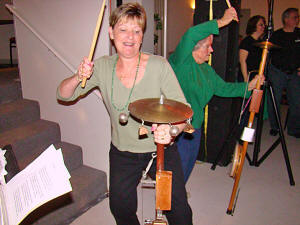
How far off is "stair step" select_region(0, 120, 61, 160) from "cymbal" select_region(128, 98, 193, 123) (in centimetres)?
163

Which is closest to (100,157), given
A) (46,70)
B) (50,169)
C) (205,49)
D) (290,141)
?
(46,70)

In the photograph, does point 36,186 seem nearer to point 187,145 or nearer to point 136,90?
point 136,90

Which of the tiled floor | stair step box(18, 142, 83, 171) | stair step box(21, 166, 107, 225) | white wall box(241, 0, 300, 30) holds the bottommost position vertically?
the tiled floor

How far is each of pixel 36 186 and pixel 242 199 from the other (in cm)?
208

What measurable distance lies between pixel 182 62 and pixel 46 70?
54.6 inches

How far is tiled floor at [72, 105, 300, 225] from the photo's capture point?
2.12m

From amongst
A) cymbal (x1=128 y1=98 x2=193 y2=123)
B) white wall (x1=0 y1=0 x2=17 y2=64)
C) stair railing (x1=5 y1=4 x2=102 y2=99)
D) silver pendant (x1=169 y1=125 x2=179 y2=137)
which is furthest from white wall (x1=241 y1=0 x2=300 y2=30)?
silver pendant (x1=169 y1=125 x2=179 y2=137)

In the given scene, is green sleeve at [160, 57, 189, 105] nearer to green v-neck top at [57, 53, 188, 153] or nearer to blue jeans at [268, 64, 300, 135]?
green v-neck top at [57, 53, 188, 153]

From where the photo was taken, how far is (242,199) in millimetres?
2387

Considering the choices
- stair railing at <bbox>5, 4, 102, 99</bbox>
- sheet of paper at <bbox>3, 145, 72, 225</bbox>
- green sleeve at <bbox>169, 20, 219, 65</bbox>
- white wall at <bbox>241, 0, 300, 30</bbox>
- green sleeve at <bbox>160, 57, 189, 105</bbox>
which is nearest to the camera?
sheet of paper at <bbox>3, 145, 72, 225</bbox>

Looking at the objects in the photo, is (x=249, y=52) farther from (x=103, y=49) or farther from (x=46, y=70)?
(x=46, y=70)

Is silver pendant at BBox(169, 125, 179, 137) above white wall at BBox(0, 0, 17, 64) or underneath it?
underneath

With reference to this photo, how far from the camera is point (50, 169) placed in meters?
0.80

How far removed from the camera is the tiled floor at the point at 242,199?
2117 mm
